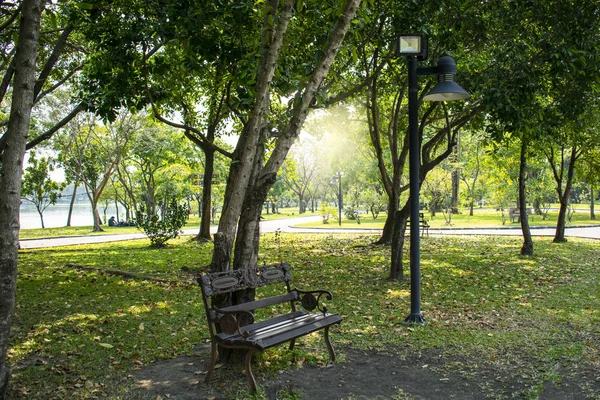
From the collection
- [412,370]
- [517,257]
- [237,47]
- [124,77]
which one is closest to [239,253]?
[412,370]

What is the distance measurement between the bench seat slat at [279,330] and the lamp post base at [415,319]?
6.76 ft

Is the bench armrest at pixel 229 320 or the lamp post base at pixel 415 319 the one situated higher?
the bench armrest at pixel 229 320

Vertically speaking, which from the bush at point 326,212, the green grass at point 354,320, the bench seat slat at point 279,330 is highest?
the bush at point 326,212

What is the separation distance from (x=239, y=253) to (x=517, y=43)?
24.2 ft

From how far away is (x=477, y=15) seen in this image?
9586 mm

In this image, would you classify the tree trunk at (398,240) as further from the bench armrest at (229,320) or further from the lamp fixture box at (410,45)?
the bench armrest at (229,320)

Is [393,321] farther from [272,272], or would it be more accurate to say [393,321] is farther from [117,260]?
[117,260]

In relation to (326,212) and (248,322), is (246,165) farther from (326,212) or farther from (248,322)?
(326,212)

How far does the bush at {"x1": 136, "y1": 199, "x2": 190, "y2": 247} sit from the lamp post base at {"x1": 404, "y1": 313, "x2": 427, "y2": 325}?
41.1ft

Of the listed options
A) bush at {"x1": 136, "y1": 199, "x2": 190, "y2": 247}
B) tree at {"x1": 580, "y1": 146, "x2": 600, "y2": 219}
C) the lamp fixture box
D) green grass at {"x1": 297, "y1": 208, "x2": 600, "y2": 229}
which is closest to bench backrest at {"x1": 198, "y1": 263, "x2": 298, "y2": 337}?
the lamp fixture box

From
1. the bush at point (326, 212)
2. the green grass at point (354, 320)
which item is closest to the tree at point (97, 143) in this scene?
the bush at point (326, 212)

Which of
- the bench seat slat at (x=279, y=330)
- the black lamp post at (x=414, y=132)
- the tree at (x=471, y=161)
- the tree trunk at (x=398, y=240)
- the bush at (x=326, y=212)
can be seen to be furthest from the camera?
the tree at (x=471, y=161)

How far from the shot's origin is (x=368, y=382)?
4668 mm

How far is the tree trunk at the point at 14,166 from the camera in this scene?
383 centimetres
